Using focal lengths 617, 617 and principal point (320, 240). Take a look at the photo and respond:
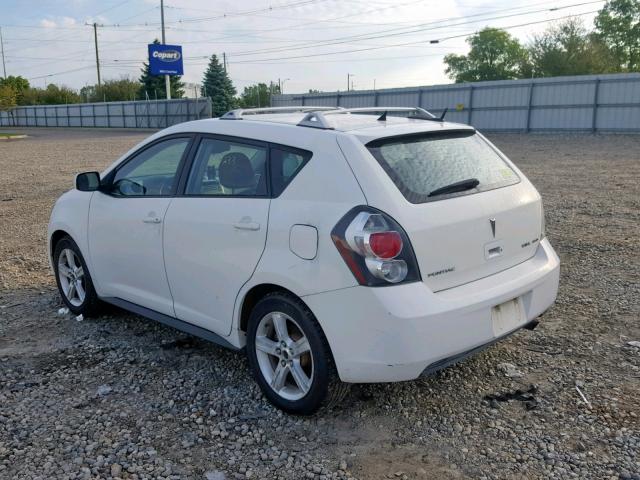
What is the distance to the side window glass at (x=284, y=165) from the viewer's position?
349 cm

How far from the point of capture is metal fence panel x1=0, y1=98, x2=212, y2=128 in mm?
49062

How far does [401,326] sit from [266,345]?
98 centimetres

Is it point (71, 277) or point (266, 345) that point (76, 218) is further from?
point (266, 345)

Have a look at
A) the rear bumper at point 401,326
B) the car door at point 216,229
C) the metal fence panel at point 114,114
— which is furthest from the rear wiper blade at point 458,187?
the metal fence panel at point 114,114

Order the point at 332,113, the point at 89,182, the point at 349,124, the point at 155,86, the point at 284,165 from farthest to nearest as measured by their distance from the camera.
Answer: the point at 155,86
the point at 89,182
the point at 332,113
the point at 349,124
the point at 284,165

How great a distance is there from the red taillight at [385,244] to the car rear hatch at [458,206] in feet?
0.26

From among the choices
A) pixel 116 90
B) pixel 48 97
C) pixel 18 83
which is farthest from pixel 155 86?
pixel 18 83

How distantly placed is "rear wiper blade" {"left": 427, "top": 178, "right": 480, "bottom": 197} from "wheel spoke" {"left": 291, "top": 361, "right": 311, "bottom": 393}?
1212mm

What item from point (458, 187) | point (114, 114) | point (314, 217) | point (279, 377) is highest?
point (114, 114)

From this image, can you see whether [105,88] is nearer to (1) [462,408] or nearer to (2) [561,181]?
(2) [561,181]

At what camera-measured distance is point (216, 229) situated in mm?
3756

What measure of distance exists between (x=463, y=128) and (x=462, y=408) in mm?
1748

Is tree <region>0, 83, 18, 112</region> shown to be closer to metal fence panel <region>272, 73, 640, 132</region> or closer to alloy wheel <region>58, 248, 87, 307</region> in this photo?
metal fence panel <region>272, 73, 640, 132</region>

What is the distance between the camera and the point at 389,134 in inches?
139
